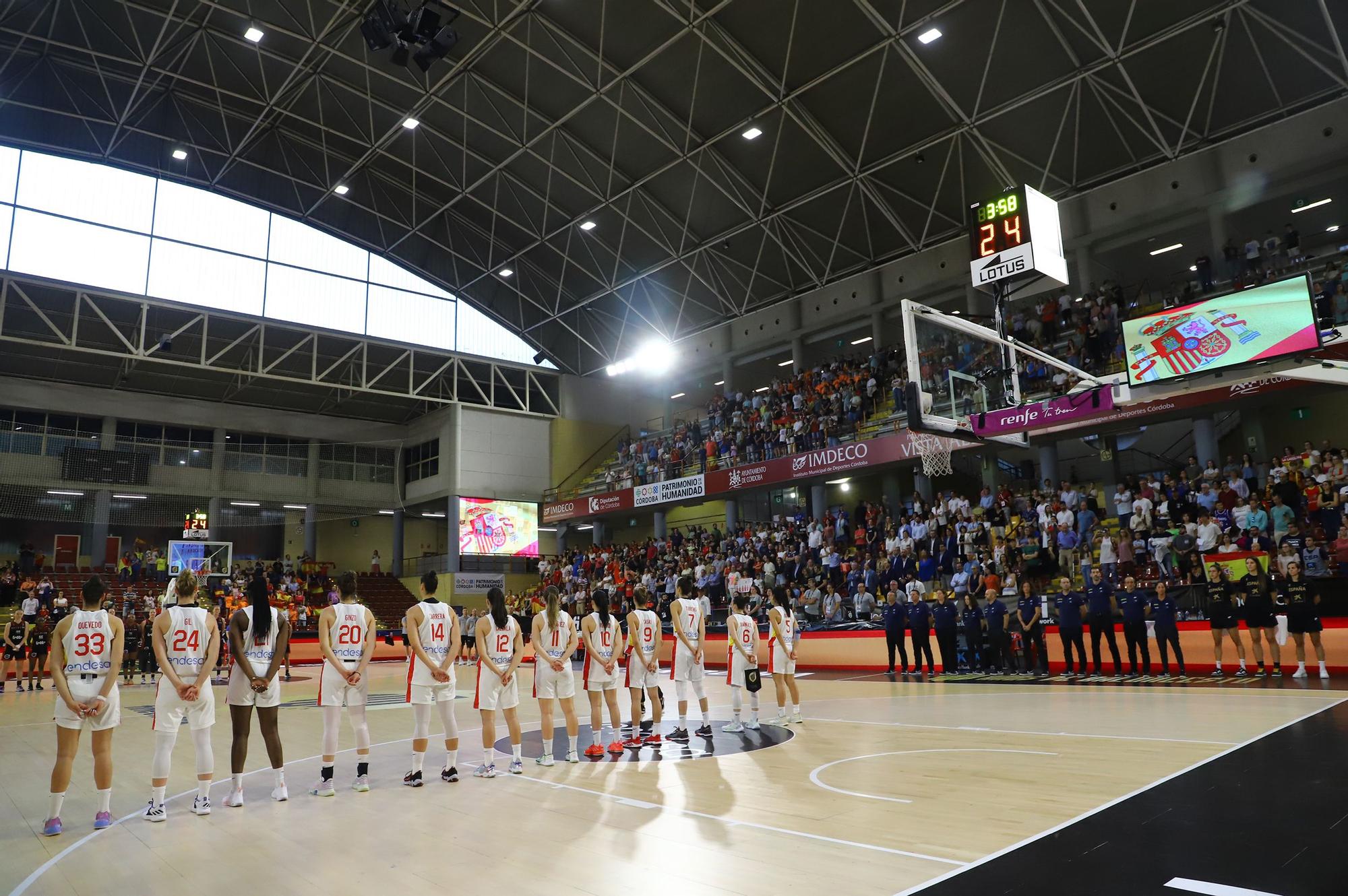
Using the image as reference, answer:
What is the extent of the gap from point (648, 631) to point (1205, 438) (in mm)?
17097

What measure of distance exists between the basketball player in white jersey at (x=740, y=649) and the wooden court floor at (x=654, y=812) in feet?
3.23

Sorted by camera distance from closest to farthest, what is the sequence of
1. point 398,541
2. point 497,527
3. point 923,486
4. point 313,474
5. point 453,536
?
point 923,486, point 453,536, point 497,527, point 313,474, point 398,541

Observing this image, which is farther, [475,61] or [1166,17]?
[475,61]

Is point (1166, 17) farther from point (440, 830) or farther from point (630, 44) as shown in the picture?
point (440, 830)

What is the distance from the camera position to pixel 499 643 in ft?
26.9

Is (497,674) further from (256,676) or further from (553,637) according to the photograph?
(256,676)

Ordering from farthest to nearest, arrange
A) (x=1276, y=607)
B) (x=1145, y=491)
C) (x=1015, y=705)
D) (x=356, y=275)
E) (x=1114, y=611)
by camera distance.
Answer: (x=356, y=275) < (x=1145, y=491) < (x=1114, y=611) < (x=1276, y=607) < (x=1015, y=705)

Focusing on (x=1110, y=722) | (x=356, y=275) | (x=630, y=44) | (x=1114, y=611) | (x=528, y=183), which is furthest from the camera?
(x=356, y=275)

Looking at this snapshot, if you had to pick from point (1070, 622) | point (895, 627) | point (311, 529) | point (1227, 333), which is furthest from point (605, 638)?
point (311, 529)

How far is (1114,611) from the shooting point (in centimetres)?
1522

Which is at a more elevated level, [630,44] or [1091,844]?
[630,44]

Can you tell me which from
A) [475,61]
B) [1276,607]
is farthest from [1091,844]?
[475,61]

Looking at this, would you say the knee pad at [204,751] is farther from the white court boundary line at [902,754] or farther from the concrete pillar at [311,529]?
the concrete pillar at [311,529]

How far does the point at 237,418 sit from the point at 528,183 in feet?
54.9
